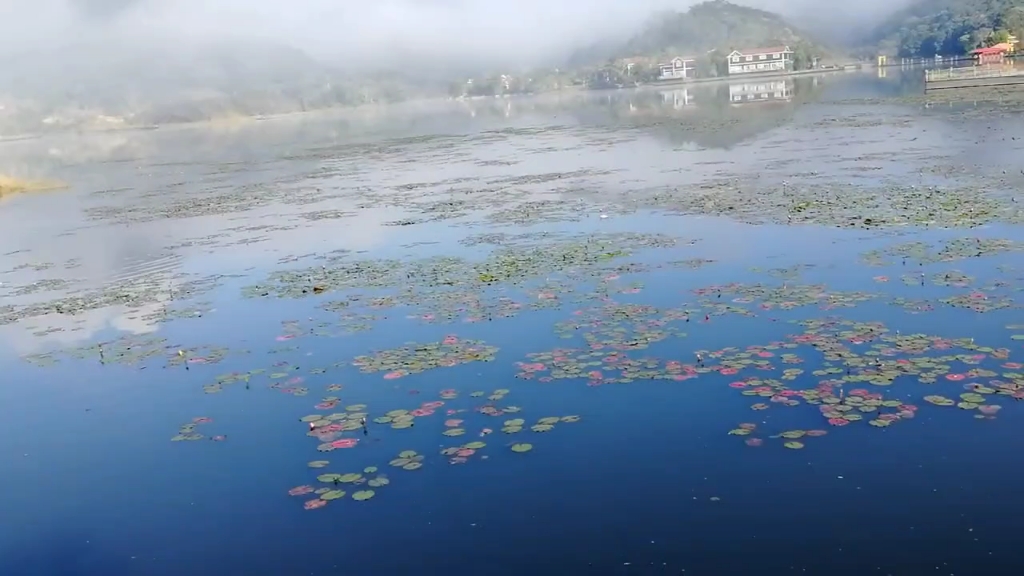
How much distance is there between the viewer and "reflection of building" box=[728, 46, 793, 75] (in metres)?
157

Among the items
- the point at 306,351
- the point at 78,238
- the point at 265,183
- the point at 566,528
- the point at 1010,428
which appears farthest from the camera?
the point at 265,183

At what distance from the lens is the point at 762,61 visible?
521ft

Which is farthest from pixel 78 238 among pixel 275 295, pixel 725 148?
pixel 725 148

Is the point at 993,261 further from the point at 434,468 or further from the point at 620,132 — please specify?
the point at 620,132

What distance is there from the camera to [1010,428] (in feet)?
31.8

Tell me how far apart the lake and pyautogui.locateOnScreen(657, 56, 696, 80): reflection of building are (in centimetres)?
15574

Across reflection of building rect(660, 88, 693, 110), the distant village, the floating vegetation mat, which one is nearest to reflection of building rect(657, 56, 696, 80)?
the distant village

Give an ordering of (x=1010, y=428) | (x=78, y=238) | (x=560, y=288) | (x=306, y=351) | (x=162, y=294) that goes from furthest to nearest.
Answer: (x=78, y=238)
(x=162, y=294)
(x=560, y=288)
(x=306, y=351)
(x=1010, y=428)

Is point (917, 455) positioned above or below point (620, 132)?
below

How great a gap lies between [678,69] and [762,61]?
2247 cm

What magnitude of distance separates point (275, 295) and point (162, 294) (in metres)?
3.29

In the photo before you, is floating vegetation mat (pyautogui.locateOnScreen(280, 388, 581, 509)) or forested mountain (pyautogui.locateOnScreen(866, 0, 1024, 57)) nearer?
floating vegetation mat (pyautogui.locateOnScreen(280, 388, 581, 509))

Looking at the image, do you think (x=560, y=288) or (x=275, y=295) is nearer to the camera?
(x=560, y=288)

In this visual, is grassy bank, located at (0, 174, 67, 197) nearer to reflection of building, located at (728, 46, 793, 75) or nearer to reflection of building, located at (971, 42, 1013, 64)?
reflection of building, located at (971, 42, 1013, 64)
